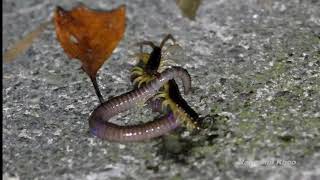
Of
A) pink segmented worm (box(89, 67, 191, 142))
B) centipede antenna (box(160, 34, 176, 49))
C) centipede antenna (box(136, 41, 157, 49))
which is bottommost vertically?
pink segmented worm (box(89, 67, 191, 142))

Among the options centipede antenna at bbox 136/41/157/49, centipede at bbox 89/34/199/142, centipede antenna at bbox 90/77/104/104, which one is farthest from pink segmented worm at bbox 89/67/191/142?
centipede antenna at bbox 136/41/157/49

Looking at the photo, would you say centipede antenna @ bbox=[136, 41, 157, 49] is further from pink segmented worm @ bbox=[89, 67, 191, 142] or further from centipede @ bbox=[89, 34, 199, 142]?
pink segmented worm @ bbox=[89, 67, 191, 142]

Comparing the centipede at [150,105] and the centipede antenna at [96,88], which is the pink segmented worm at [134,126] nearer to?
the centipede at [150,105]

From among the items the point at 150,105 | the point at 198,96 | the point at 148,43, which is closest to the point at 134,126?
the point at 150,105

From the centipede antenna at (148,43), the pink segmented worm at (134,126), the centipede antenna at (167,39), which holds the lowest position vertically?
the pink segmented worm at (134,126)

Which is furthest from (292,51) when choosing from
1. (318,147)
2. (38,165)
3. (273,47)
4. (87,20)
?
(38,165)

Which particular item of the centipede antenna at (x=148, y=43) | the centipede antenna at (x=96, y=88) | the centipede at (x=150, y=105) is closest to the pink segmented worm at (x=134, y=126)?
the centipede at (x=150, y=105)

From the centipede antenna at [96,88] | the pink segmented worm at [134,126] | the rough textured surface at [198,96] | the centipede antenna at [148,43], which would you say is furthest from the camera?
the centipede antenna at [148,43]
